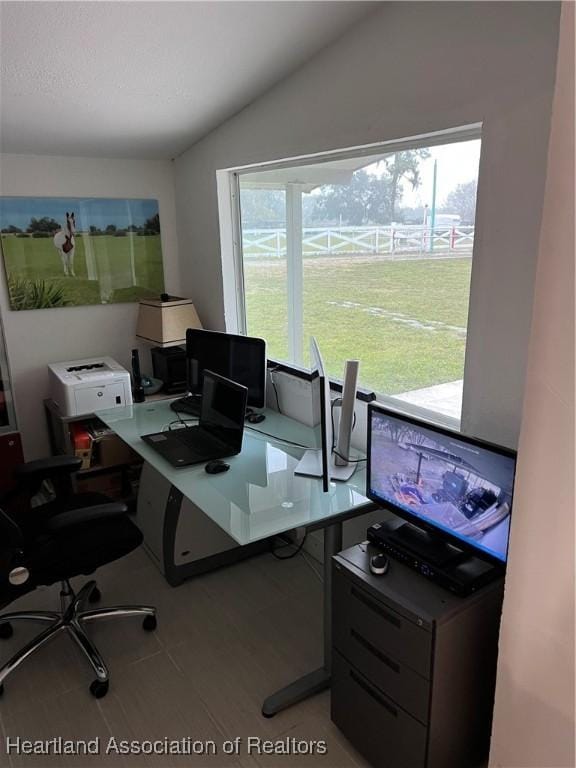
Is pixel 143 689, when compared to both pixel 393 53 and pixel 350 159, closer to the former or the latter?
pixel 350 159

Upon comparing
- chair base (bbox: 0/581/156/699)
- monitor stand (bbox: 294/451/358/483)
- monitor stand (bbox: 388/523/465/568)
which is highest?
monitor stand (bbox: 294/451/358/483)

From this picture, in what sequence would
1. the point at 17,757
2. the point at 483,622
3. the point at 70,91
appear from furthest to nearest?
the point at 70,91, the point at 17,757, the point at 483,622

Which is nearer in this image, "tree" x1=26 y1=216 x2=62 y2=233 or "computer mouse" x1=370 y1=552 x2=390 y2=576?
"computer mouse" x1=370 y1=552 x2=390 y2=576

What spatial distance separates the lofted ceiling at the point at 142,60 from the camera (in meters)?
1.87

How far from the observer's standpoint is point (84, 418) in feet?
10.4

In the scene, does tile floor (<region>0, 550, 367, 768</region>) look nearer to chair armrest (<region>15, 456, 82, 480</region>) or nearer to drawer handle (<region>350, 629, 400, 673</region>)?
drawer handle (<region>350, 629, 400, 673</region>)

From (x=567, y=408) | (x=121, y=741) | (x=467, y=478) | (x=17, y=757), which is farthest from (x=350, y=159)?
(x=17, y=757)

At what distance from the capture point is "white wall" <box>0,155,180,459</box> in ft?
10.6

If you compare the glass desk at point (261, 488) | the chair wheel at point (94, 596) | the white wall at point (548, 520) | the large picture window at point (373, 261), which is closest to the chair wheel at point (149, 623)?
the chair wheel at point (94, 596)

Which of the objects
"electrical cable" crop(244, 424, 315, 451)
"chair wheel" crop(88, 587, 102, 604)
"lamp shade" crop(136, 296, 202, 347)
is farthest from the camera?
"lamp shade" crop(136, 296, 202, 347)

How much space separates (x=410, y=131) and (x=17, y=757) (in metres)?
2.48

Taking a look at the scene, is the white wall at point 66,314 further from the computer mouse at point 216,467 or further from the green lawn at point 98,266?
the computer mouse at point 216,467

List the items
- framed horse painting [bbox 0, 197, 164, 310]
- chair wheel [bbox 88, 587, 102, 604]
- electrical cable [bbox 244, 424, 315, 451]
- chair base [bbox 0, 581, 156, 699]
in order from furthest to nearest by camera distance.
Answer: framed horse painting [bbox 0, 197, 164, 310], chair wheel [bbox 88, 587, 102, 604], electrical cable [bbox 244, 424, 315, 451], chair base [bbox 0, 581, 156, 699]

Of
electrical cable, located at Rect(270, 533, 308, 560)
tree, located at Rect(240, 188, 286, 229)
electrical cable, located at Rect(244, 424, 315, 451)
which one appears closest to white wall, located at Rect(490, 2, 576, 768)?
electrical cable, located at Rect(244, 424, 315, 451)
